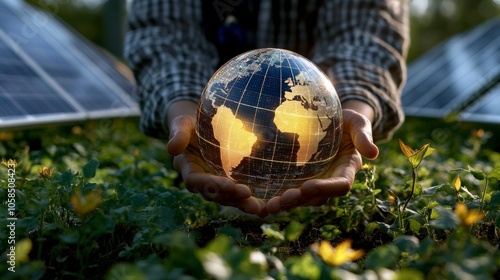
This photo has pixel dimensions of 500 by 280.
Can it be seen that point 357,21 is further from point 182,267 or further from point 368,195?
point 182,267

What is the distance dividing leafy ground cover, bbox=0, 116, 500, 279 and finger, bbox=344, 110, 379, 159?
147mm

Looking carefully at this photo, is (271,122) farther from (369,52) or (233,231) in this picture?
(369,52)

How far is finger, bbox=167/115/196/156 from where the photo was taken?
231cm

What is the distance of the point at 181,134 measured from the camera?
234 cm

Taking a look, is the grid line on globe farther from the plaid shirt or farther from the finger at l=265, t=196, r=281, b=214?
the plaid shirt

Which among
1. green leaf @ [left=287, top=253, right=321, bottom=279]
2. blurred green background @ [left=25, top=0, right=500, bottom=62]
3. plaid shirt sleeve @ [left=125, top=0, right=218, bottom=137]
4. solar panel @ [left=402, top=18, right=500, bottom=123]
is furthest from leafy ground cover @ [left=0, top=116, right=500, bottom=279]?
blurred green background @ [left=25, top=0, right=500, bottom=62]

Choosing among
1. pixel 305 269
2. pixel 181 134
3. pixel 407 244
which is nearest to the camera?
pixel 305 269

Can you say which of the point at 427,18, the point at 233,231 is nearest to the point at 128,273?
the point at 233,231

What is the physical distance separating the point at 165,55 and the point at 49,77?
2.41 metres

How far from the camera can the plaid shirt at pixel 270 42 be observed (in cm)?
341

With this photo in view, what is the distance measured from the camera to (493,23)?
981 centimetres

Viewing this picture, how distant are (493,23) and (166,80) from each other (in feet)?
26.6

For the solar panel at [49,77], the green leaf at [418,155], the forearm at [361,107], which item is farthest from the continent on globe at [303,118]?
the solar panel at [49,77]

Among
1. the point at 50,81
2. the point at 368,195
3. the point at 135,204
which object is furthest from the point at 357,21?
Answer: the point at 50,81
